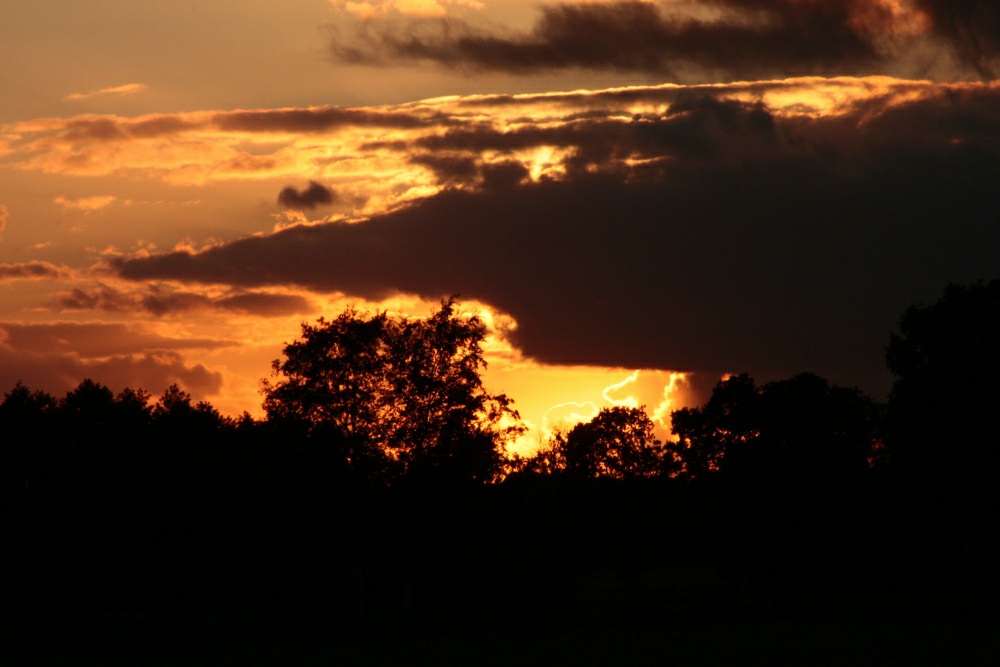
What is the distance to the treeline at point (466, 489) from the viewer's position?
53.2 meters

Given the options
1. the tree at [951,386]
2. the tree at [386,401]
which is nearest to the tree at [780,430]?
the tree at [951,386]

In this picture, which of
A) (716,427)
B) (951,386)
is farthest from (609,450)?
(951,386)

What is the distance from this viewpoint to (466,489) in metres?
53.8

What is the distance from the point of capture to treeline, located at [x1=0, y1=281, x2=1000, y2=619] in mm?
53156

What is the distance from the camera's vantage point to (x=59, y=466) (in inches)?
3275

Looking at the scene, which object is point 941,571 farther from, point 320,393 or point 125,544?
point 125,544

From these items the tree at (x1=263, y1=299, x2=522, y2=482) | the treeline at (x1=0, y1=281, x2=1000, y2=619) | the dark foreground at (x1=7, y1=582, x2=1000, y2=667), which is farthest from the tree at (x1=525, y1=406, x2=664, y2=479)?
the tree at (x1=263, y1=299, x2=522, y2=482)

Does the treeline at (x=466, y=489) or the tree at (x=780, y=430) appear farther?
the tree at (x=780, y=430)

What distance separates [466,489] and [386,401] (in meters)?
6.92

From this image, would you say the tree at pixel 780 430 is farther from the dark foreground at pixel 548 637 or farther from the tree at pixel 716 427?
the dark foreground at pixel 548 637

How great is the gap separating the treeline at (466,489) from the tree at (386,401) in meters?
0.13

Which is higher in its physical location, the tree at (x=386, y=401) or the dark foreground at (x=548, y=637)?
the tree at (x=386, y=401)

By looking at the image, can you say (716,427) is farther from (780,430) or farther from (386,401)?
(386,401)

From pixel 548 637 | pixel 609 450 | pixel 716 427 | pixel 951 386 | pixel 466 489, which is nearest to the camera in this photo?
pixel 548 637
